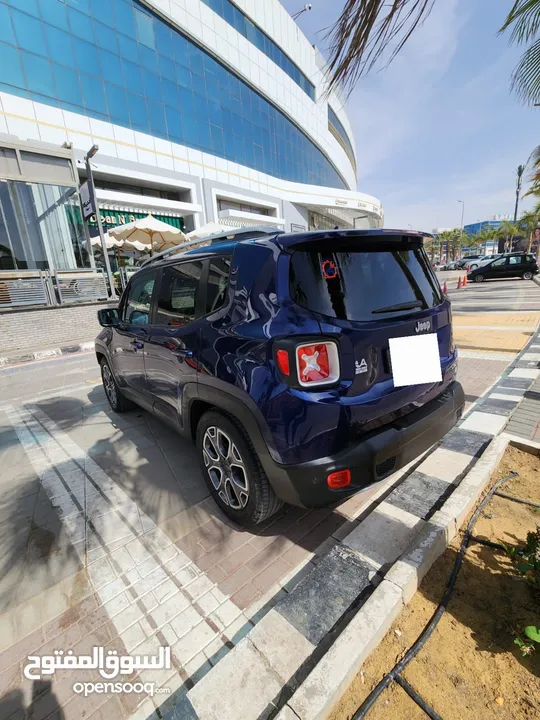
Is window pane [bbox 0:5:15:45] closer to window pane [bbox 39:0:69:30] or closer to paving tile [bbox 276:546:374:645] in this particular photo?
window pane [bbox 39:0:69:30]

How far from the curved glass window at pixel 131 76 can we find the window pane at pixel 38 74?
1.5 inches

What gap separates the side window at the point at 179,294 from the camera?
2510mm

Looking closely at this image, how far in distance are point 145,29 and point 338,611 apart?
2625cm

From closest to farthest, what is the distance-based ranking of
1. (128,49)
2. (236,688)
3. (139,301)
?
1. (236,688)
2. (139,301)
3. (128,49)

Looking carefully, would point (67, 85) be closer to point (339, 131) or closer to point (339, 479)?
point (339, 479)

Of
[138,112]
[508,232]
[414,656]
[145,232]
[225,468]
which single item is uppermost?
[138,112]

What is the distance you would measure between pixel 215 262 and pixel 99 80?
2098 cm

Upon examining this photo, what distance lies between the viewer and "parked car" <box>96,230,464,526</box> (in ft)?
5.74

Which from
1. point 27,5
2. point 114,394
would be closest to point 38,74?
point 27,5

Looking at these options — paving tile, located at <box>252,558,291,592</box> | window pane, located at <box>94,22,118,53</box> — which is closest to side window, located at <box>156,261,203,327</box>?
paving tile, located at <box>252,558,291,592</box>

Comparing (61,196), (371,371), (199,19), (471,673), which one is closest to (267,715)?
(471,673)

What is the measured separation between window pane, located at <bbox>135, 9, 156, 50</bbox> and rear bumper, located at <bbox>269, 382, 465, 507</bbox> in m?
24.9

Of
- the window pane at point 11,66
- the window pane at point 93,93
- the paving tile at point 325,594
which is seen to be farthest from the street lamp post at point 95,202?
the paving tile at point 325,594

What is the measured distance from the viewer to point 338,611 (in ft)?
5.29
